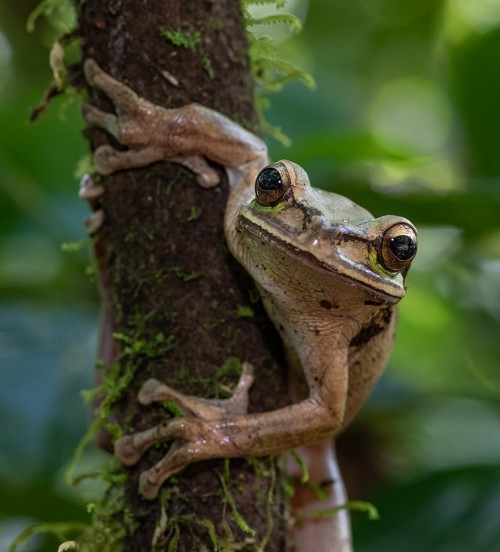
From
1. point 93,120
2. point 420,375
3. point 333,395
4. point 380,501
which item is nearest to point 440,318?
point 420,375

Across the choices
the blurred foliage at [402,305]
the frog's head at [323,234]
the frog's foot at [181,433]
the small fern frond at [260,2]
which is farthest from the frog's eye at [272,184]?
the blurred foliage at [402,305]

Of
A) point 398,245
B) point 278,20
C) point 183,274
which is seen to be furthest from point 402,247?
point 278,20

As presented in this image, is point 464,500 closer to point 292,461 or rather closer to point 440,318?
point 292,461

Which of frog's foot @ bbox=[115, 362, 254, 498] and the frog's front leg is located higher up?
the frog's front leg

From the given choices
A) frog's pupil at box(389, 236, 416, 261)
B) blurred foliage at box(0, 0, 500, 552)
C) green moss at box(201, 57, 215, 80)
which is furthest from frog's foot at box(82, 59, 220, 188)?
frog's pupil at box(389, 236, 416, 261)

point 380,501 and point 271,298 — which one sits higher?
point 271,298

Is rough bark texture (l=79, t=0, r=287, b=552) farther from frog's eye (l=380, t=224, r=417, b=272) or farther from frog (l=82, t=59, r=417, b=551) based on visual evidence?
frog's eye (l=380, t=224, r=417, b=272)
